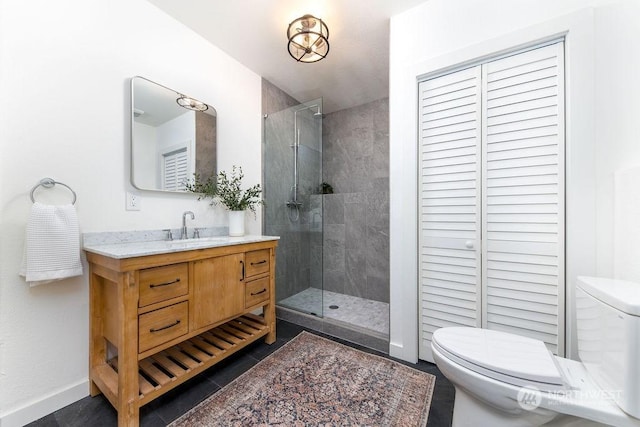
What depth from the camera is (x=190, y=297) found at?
4.48 feet

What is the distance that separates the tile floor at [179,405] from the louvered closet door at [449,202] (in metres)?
0.36

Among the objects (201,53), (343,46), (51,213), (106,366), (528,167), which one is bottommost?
(106,366)

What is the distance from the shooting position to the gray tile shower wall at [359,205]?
2748 mm

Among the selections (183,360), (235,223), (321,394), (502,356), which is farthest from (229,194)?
(502,356)

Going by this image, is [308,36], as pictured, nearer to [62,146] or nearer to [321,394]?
[62,146]

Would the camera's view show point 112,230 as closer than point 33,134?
No

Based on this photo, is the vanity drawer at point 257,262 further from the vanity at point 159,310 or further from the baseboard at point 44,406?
the baseboard at point 44,406

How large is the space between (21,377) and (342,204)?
2642 mm

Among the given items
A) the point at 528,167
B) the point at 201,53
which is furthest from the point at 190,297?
the point at 528,167

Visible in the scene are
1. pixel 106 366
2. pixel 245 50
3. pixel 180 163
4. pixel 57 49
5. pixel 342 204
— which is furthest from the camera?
pixel 342 204

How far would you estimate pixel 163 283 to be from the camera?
1.25m

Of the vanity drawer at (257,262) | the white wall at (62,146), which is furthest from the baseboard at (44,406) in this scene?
the vanity drawer at (257,262)

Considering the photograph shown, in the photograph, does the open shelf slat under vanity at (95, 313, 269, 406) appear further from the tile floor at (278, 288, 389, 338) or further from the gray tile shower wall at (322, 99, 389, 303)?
the gray tile shower wall at (322, 99, 389, 303)

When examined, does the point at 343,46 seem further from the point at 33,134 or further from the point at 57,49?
the point at 33,134
